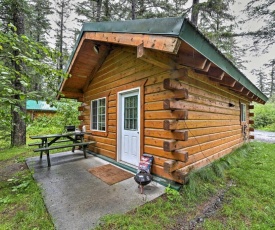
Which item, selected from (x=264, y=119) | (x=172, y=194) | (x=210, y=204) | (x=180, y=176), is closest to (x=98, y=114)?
Result: (x=180, y=176)

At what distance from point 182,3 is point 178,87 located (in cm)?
881

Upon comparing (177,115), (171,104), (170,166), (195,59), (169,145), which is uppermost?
(195,59)

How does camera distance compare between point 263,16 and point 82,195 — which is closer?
point 82,195

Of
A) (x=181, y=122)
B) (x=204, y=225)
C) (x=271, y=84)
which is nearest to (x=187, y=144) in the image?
(x=181, y=122)

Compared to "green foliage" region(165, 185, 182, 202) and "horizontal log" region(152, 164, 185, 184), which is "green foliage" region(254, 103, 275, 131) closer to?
"horizontal log" region(152, 164, 185, 184)

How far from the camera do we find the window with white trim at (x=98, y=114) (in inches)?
197

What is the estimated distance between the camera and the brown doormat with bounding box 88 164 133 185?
126 inches

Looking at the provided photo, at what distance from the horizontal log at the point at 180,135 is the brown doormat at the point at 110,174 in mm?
1417

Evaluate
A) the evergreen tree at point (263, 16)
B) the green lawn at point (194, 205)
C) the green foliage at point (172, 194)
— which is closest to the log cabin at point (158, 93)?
the green foliage at point (172, 194)

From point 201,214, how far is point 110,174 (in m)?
2.00

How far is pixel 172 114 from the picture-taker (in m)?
2.86

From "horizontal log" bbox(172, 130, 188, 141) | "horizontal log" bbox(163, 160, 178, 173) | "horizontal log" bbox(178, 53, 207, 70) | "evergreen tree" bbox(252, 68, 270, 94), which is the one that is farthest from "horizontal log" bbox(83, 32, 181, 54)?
"evergreen tree" bbox(252, 68, 270, 94)

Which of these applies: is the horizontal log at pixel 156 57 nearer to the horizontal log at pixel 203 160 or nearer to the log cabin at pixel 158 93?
the log cabin at pixel 158 93

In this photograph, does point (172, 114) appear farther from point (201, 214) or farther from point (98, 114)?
point (98, 114)
